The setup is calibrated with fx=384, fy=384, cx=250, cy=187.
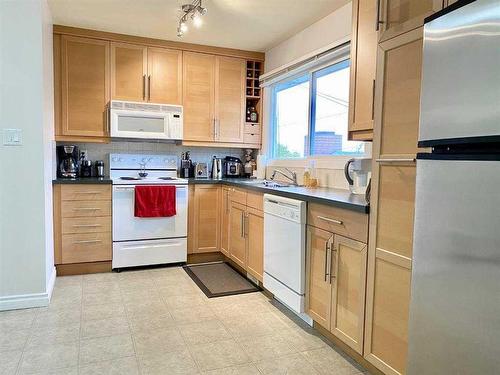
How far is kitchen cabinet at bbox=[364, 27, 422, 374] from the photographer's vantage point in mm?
1667

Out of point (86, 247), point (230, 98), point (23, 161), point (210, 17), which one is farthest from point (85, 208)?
point (210, 17)

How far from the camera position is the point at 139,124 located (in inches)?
155

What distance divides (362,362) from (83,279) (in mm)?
2577

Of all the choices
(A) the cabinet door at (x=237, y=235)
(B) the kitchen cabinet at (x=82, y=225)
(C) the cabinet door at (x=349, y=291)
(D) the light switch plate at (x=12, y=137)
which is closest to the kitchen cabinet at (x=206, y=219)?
(A) the cabinet door at (x=237, y=235)

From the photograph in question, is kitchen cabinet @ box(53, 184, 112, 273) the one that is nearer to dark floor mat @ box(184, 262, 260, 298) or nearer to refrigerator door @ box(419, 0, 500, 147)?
dark floor mat @ box(184, 262, 260, 298)

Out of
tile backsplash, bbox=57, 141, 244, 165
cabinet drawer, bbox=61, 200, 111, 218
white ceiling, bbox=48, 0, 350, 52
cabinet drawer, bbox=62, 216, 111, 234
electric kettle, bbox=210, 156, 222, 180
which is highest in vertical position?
white ceiling, bbox=48, 0, 350, 52

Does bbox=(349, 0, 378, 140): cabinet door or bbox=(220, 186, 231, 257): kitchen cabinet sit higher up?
bbox=(349, 0, 378, 140): cabinet door

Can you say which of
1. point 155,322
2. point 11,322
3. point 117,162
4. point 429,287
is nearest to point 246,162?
point 117,162

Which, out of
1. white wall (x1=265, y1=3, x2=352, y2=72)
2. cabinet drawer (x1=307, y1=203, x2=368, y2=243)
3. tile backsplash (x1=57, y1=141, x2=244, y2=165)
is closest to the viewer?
cabinet drawer (x1=307, y1=203, x2=368, y2=243)

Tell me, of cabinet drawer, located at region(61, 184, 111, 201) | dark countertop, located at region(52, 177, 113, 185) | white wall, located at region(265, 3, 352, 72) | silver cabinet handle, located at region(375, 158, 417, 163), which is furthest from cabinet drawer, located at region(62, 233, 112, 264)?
silver cabinet handle, located at region(375, 158, 417, 163)

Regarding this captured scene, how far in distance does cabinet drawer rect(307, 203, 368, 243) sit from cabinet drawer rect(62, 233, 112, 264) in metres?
2.19

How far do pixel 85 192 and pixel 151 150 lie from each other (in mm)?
1003

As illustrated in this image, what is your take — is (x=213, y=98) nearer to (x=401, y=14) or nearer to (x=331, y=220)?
(x=331, y=220)

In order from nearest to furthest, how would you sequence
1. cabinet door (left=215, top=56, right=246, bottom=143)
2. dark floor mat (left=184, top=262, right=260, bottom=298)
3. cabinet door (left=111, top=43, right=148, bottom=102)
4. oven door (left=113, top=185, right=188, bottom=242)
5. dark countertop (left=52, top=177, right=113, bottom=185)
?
1. dark floor mat (left=184, top=262, right=260, bottom=298)
2. dark countertop (left=52, top=177, right=113, bottom=185)
3. oven door (left=113, top=185, right=188, bottom=242)
4. cabinet door (left=111, top=43, right=148, bottom=102)
5. cabinet door (left=215, top=56, right=246, bottom=143)
